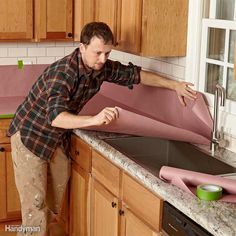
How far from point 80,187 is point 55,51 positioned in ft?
4.95

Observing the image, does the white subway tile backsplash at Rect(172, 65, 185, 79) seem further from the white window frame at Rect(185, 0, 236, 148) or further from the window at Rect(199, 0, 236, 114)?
the window at Rect(199, 0, 236, 114)

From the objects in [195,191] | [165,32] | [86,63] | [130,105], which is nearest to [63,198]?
[130,105]

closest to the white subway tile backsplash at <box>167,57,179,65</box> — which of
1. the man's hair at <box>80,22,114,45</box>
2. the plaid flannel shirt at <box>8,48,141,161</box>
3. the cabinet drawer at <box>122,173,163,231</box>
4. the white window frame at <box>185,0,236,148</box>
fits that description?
the white window frame at <box>185,0,236,148</box>

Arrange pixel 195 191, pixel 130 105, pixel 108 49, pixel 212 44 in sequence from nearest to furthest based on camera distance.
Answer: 1. pixel 195 191
2. pixel 108 49
3. pixel 212 44
4. pixel 130 105

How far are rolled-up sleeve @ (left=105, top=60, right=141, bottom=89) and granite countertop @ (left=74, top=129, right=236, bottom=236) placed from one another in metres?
0.62

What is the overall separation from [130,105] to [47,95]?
104cm

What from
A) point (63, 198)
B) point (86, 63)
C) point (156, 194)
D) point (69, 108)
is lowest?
point (63, 198)

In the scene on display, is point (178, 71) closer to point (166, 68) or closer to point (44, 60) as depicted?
point (166, 68)

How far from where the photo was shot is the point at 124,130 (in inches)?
122

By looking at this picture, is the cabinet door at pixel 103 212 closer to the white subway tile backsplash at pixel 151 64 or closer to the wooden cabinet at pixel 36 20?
the white subway tile backsplash at pixel 151 64

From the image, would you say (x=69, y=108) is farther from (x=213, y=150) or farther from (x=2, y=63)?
(x=2, y=63)

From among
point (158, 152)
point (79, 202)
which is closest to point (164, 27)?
point (158, 152)

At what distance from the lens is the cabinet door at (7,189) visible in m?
3.91

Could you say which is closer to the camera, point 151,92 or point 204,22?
point 204,22
